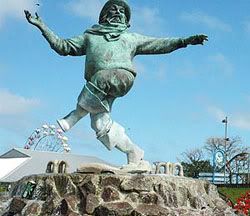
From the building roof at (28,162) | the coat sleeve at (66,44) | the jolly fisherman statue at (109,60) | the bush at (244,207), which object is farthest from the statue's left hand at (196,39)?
the building roof at (28,162)

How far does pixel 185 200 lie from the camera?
8.22 meters

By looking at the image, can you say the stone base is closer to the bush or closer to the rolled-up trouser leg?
the rolled-up trouser leg

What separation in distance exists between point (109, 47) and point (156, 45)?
3.05 feet

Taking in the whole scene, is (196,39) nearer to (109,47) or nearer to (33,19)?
(109,47)

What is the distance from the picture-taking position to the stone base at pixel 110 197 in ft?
25.0

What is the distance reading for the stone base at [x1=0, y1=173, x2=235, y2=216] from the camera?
25.0ft

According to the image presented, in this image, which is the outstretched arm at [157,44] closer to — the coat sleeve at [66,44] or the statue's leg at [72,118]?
the coat sleeve at [66,44]

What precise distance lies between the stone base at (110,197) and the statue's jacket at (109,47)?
5.41 feet

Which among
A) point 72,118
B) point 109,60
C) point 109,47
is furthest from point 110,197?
point 109,47

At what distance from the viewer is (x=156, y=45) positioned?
9.62 metres

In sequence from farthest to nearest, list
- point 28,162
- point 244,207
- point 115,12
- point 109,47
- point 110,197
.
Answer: point 28,162 < point 244,207 < point 115,12 < point 109,47 < point 110,197

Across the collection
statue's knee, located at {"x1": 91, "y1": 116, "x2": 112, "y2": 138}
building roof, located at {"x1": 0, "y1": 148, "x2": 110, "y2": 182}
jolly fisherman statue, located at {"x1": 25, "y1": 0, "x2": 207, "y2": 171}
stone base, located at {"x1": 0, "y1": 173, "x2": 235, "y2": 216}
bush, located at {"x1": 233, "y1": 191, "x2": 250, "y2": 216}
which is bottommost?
stone base, located at {"x1": 0, "y1": 173, "x2": 235, "y2": 216}

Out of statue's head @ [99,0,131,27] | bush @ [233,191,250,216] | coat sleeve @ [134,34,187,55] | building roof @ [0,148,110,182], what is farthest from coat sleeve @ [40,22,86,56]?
building roof @ [0,148,110,182]

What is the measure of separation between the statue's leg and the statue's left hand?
7.03ft
